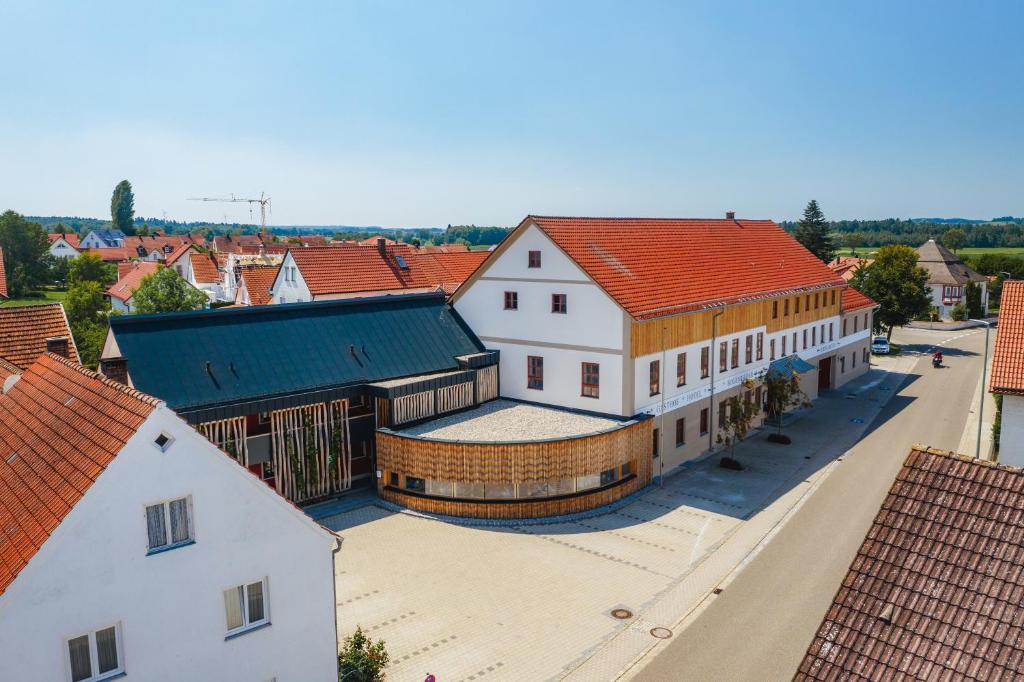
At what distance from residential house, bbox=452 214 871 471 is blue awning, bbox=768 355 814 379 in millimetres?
509

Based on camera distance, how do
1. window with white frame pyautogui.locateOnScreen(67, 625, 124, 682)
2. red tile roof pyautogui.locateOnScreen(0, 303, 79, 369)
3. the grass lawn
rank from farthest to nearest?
the grass lawn, red tile roof pyautogui.locateOnScreen(0, 303, 79, 369), window with white frame pyautogui.locateOnScreen(67, 625, 124, 682)

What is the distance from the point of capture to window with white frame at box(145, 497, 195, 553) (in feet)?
36.8

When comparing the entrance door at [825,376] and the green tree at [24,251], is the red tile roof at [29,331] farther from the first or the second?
the green tree at [24,251]

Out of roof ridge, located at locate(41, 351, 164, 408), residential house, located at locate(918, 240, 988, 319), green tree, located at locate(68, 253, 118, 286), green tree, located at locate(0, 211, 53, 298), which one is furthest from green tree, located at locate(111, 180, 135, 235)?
roof ridge, located at locate(41, 351, 164, 408)

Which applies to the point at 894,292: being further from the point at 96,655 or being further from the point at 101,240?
the point at 101,240

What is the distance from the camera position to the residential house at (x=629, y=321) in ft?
90.7

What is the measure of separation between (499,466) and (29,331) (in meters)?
14.6

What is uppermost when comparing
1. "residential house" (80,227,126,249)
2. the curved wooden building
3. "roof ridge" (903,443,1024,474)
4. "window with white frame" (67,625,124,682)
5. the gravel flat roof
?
"residential house" (80,227,126,249)

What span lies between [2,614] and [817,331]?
40351mm

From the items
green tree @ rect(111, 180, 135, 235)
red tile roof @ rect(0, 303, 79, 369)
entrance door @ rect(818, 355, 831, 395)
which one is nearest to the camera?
red tile roof @ rect(0, 303, 79, 369)

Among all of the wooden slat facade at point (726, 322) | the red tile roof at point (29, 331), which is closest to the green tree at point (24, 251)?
the red tile roof at point (29, 331)

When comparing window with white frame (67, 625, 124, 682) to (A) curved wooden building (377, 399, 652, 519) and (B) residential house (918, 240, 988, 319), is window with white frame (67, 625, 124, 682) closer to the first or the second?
(A) curved wooden building (377, 399, 652, 519)

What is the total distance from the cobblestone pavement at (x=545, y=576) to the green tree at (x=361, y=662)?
2.17ft

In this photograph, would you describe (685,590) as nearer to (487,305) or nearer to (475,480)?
(475,480)
